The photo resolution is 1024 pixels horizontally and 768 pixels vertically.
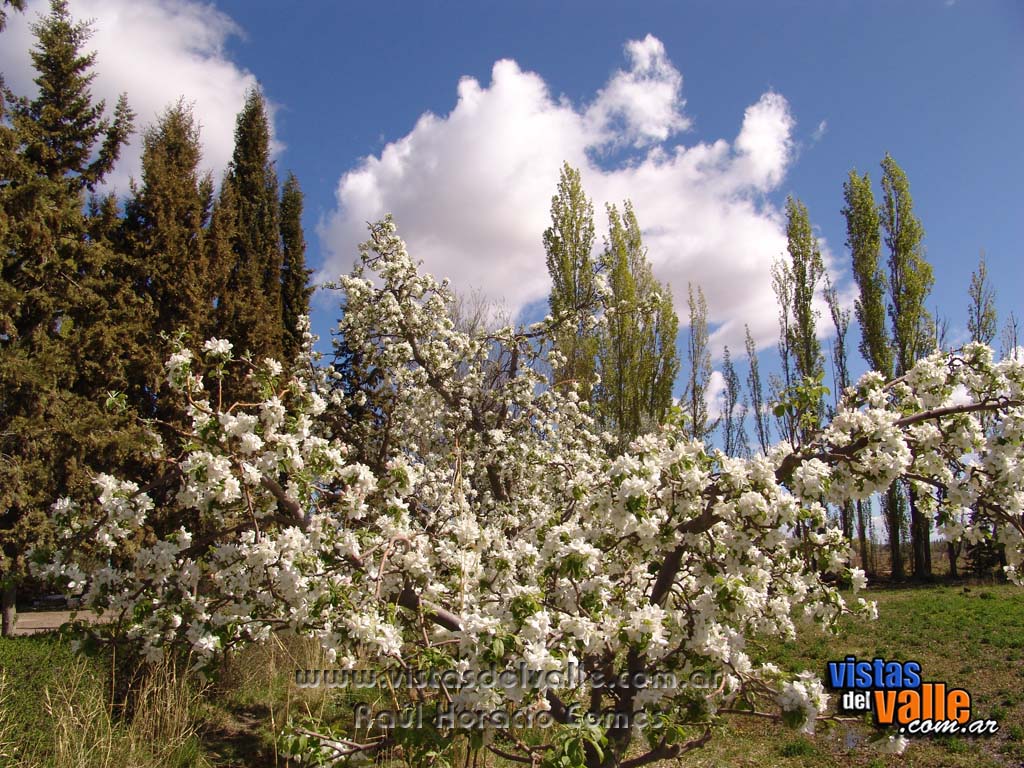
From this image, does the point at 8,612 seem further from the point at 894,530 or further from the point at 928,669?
the point at 894,530

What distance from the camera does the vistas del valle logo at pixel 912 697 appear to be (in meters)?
4.29

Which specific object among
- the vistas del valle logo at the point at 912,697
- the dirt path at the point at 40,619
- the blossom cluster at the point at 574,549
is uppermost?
the blossom cluster at the point at 574,549

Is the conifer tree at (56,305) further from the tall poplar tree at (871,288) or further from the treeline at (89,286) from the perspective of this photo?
the tall poplar tree at (871,288)

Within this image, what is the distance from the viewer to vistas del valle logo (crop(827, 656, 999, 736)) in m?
4.29

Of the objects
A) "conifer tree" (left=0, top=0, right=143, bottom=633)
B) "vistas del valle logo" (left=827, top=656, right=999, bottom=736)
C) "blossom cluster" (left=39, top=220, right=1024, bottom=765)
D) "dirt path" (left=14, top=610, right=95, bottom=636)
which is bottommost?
"dirt path" (left=14, top=610, right=95, bottom=636)

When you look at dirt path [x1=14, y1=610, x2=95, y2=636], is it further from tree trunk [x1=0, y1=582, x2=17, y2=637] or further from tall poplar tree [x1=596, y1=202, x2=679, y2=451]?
tall poplar tree [x1=596, y1=202, x2=679, y2=451]

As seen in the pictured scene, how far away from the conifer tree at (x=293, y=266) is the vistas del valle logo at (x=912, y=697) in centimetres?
1036

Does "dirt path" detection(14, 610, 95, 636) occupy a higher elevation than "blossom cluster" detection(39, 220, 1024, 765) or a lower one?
lower

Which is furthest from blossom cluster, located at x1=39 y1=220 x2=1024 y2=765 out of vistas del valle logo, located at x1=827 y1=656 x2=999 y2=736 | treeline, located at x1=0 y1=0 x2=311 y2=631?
treeline, located at x1=0 y1=0 x2=311 y2=631

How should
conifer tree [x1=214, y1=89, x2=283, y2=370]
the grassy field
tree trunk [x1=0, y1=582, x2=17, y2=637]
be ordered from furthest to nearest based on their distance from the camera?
conifer tree [x1=214, y1=89, x2=283, y2=370]
tree trunk [x1=0, y1=582, x2=17, y2=637]
the grassy field

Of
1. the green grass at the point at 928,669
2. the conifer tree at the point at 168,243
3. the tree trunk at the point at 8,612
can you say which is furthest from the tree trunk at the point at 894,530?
the tree trunk at the point at 8,612

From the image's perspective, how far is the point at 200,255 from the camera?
1023 centimetres

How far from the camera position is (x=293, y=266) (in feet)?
42.8

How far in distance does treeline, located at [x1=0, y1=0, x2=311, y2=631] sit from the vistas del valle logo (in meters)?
6.57
